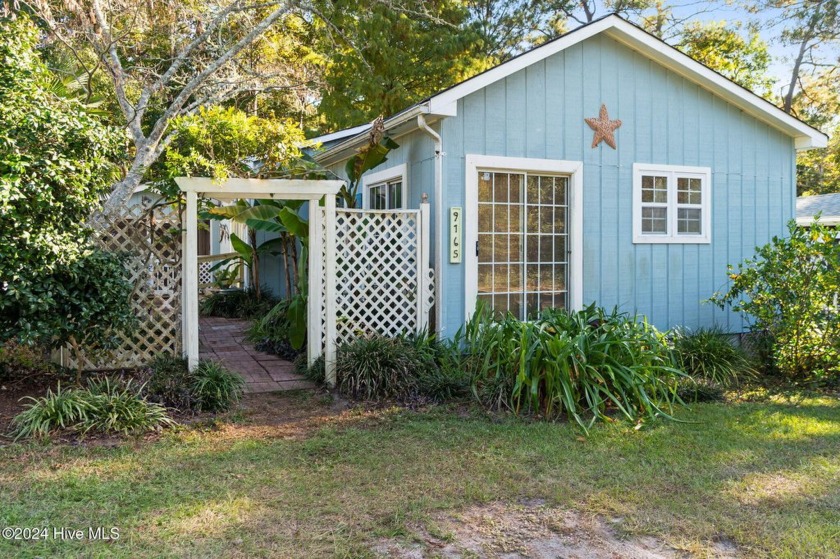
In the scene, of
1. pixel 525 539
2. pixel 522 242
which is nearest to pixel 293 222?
pixel 522 242

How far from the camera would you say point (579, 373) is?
6.24 m

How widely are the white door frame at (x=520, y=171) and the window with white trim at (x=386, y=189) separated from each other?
1.10 m

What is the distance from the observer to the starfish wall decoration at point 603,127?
8586 mm

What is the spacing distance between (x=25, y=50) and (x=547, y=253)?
19.6ft

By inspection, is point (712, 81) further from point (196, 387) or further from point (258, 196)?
→ point (196, 387)

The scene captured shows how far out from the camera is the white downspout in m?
7.65

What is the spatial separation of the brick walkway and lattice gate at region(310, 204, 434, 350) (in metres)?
0.61

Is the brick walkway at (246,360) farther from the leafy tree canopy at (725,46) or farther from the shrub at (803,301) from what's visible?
the leafy tree canopy at (725,46)

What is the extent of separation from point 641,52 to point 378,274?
464 centimetres

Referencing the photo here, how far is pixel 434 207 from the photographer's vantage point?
785 centimetres

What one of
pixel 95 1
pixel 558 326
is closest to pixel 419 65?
pixel 95 1

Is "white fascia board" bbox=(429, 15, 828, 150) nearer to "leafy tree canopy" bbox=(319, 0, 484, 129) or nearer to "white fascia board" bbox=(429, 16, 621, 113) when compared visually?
"white fascia board" bbox=(429, 16, 621, 113)

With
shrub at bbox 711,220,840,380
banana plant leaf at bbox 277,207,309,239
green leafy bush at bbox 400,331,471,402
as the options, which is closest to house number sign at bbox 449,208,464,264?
green leafy bush at bbox 400,331,471,402

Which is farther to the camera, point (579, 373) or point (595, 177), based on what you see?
point (595, 177)
